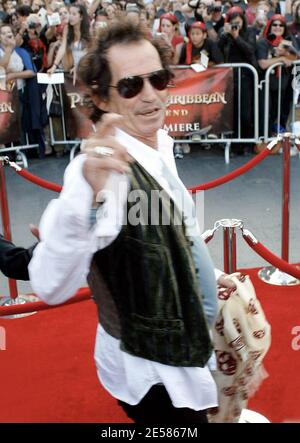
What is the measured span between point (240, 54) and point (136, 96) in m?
6.11

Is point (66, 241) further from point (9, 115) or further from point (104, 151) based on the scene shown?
point (9, 115)

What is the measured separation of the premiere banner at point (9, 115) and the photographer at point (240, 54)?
258 centimetres

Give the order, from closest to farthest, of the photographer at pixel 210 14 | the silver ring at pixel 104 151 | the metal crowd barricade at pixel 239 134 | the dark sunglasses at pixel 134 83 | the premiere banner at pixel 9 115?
1. the silver ring at pixel 104 151
2. the dark sunglasses at pixel 134 83
3. the premiere banner at pixel 9 115
4. the metal crowd barricade at pixel 239 134
5. the photographer at pixel 210 14

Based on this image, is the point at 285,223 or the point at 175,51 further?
the point at 175,51

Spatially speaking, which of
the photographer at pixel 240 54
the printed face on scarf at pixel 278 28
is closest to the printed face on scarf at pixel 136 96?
the photographer at pixel 240 54

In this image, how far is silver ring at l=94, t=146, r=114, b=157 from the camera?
148 centimetres

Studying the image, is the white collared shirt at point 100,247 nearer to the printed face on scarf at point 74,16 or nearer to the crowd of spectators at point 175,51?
the crowd of spectators at point 175,51

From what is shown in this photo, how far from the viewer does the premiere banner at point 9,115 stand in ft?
23.9

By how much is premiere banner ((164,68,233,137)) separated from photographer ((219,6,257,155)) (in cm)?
18

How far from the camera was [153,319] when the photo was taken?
1755mm

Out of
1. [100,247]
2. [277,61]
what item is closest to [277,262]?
[100,247]

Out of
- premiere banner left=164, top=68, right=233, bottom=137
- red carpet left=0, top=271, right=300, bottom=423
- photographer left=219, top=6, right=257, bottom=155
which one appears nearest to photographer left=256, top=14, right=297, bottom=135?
photographer left=219, top=6, right=257, bottom=155

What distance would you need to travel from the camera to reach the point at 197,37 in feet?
24.8
